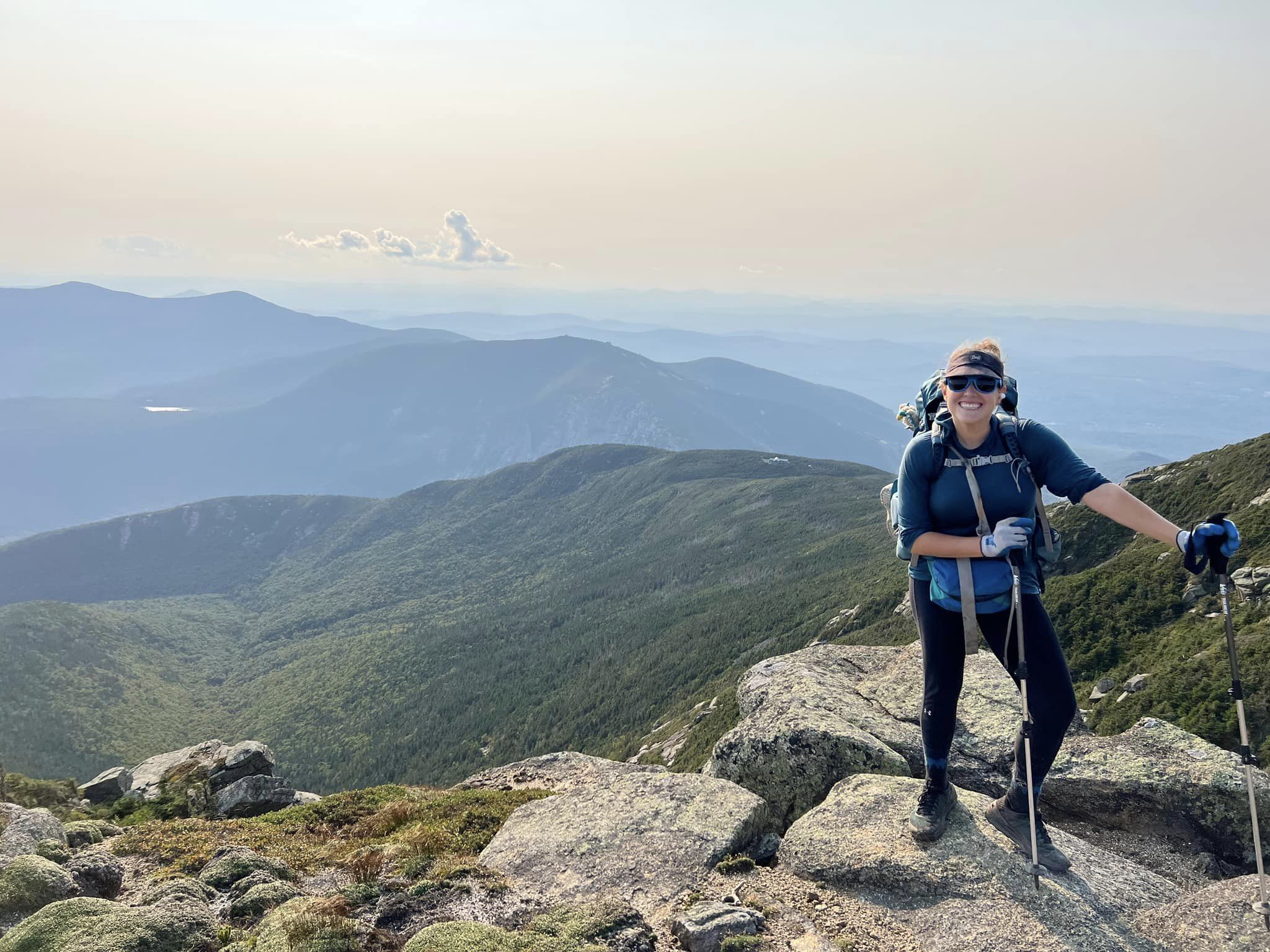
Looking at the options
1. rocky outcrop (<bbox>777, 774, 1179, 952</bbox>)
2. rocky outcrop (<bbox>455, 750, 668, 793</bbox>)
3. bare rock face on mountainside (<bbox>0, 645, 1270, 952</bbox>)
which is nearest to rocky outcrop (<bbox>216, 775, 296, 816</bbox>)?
rocky outcrop (<bbox>455, 750, 668, 793</bbox>)

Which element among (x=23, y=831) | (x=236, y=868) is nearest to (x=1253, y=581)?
(x=236, y=868)

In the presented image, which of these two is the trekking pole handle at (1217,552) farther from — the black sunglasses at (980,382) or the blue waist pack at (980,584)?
the black sunglasses at (980,382)

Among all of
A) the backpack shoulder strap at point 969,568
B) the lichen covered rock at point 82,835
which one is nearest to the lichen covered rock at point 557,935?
the backpack shoulder strap at point 969,568

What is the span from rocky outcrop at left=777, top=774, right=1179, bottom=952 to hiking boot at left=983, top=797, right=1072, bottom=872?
0.40 ft

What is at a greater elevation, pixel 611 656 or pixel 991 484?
pixel 991 484

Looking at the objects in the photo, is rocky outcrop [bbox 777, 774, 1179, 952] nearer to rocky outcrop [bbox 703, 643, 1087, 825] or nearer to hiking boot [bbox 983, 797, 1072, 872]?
hiking boot [bbox 983, 797, 1072, 872]

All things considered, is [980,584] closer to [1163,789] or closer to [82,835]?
[1163,789]

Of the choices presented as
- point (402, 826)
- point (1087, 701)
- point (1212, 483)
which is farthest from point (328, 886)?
point (1212, 483)

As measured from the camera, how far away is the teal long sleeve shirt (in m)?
7.13

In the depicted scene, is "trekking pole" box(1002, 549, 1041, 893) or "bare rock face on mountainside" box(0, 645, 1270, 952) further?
"bare rock face on mountainside" box(0, 645, 1270, 952)

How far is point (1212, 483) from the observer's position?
49.0 meters

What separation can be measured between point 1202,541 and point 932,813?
4752mm

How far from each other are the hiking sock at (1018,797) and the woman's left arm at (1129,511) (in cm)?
366

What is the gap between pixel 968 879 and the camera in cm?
781
